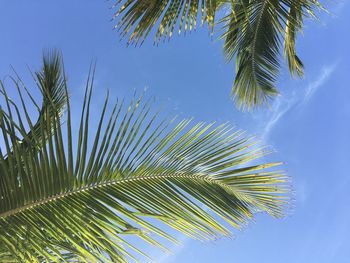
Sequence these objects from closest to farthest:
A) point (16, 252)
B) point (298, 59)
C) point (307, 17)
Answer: point (16, 252)
point (307, 17)
point (298, 59)

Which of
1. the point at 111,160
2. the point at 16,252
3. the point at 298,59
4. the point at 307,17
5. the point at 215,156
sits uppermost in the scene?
the point at 298,59

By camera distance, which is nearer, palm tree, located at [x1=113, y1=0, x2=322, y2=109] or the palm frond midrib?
the palm frond midrib

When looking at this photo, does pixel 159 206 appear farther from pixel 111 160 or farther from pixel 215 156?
pixel 215 156

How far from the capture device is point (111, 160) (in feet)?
7.37

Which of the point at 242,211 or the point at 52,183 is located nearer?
the point at 52,183

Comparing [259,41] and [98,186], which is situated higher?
[259,41]

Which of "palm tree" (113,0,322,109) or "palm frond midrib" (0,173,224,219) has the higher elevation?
"palm tree" (113,0,322,109)

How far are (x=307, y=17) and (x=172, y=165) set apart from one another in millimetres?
3993

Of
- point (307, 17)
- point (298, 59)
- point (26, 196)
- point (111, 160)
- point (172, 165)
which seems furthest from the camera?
point (298, 59)

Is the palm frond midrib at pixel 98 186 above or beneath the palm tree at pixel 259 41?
beneath

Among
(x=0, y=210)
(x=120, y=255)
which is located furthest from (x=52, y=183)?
(x=120, y=255)

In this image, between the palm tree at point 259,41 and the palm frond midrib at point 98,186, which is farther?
the palm tree at point 259,41

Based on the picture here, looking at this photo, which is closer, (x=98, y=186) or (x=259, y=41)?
(x=98, y=186)

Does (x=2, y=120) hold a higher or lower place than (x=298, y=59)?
lower
